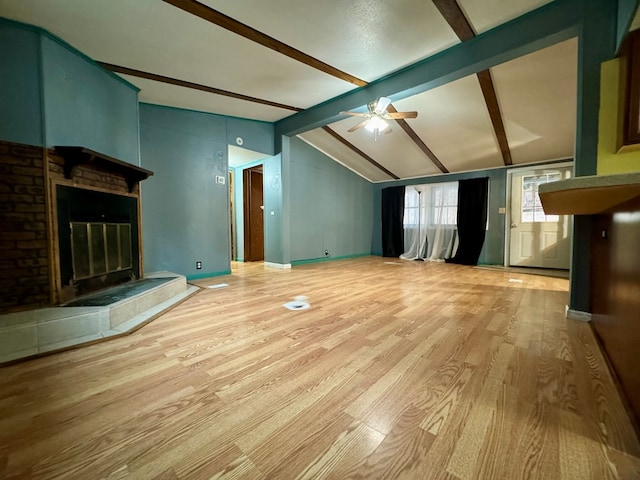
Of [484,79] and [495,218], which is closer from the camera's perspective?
[484,79]

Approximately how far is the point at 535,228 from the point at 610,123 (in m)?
3.78

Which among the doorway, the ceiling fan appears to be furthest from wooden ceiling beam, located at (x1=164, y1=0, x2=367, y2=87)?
the doorway

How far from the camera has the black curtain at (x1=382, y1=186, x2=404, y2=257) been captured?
23.1 feet

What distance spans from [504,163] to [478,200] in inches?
34.4

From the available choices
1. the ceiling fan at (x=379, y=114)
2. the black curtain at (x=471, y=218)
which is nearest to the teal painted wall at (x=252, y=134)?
Answer: the ceiling fan at (x=379, y=114)

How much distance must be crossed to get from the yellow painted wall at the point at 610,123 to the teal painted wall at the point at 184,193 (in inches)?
183

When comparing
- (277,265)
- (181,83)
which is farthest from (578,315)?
(181,83)

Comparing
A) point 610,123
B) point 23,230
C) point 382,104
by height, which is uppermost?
point 382,104

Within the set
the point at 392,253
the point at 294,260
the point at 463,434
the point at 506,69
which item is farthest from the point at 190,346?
Result: the point at 392,253

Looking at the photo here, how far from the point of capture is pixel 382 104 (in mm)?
3285

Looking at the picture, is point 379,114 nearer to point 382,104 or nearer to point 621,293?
point 382,104

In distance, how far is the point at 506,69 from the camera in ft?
10.0

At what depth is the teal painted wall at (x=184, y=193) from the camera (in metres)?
3.78

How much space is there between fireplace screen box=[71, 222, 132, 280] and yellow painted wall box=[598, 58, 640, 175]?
464 cm
